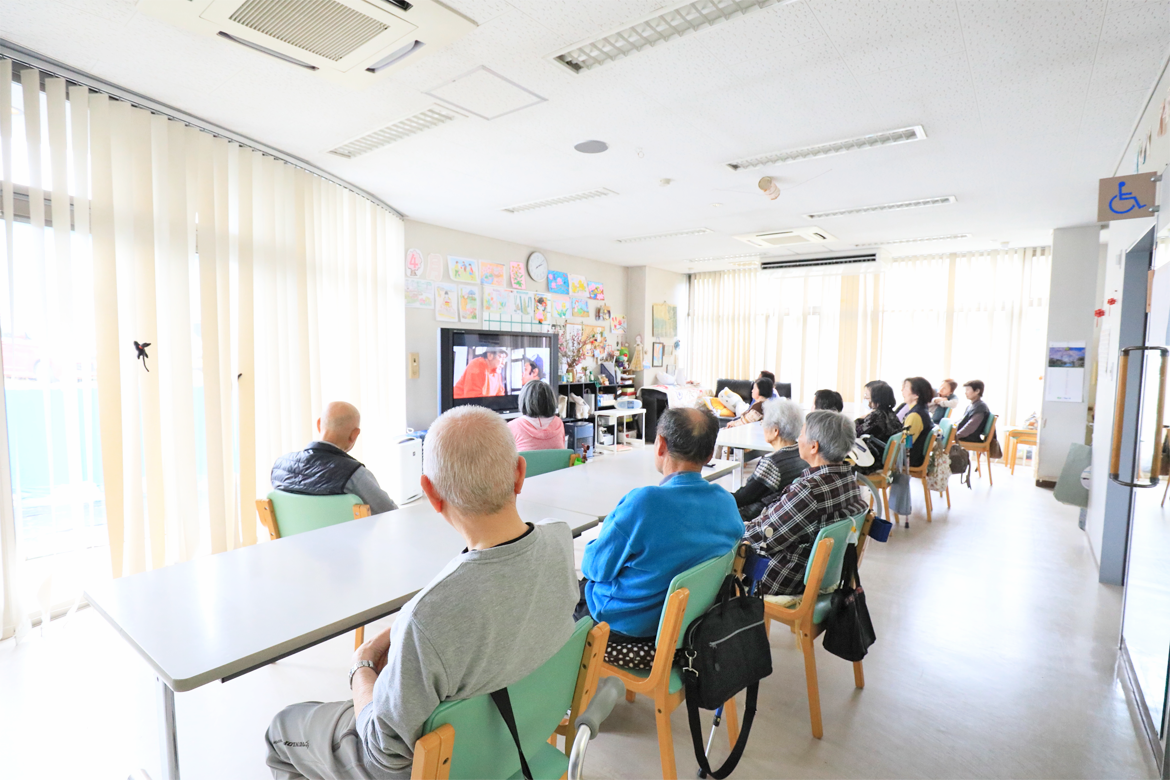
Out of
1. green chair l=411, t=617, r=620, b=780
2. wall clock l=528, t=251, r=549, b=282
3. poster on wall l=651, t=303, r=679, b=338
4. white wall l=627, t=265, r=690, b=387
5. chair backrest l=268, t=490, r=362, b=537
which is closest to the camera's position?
green chair l=411, t=617, r=620, b=780

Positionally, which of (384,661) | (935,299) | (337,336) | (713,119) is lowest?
(384,661)

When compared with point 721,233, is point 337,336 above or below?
below

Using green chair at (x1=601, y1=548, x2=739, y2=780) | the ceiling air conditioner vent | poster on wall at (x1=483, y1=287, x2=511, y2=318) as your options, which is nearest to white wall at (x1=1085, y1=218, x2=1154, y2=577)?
the ceiling air conditioner vent

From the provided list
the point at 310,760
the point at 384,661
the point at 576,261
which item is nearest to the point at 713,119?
the point at 384,661

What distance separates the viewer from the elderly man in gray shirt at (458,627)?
1012mm

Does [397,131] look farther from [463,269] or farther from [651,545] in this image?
[651,545]

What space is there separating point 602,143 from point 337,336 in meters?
2.45

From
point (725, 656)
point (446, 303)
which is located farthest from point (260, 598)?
point (446, 303)

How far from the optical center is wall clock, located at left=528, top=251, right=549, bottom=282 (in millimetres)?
6910

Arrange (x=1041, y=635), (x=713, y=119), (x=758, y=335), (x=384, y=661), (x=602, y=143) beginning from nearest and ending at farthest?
1. (x=384, y=661)
2. (x=1041, y=635)
3. (x=713, y=119)
4. (x=602, y=143)
5. (x=758, y=335)

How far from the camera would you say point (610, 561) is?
1761 mm

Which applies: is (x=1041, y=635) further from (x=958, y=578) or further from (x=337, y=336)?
(x=337, y=336)

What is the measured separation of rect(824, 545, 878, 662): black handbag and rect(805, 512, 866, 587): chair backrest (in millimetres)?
32

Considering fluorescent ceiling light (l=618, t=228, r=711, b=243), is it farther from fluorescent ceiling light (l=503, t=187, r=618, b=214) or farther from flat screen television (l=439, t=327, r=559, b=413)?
fluorescent ceiling light (l=503, t=187, r=618, b=214)
